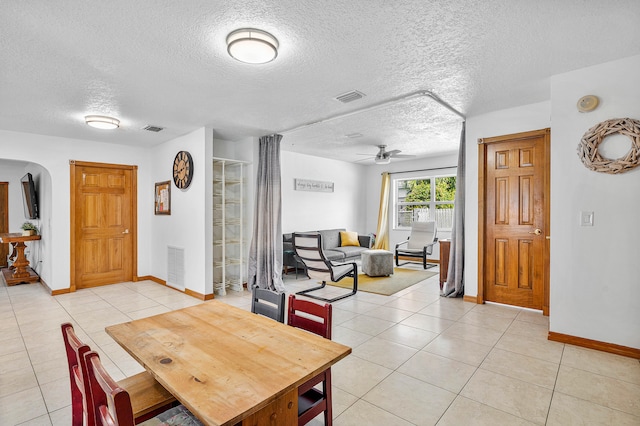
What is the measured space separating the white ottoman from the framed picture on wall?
373cm

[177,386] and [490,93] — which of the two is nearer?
[177,386]

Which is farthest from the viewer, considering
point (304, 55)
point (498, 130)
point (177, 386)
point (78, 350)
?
point (498, 130)

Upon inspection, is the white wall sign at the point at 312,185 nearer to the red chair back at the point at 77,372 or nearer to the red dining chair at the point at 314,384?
the red dining chair at the point at 314,384

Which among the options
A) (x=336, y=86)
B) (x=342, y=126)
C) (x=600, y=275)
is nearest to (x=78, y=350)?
(x=336, y=86)

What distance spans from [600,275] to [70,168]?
7.17m

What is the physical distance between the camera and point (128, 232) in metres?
5.97

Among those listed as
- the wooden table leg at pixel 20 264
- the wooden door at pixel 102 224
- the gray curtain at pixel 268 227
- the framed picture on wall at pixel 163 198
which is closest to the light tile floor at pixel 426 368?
the wooden door at pixel 102 224

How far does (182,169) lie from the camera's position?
515cm

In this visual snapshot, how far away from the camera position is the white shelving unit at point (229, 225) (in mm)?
5156

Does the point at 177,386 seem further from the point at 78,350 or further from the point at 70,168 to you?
the point at 70,168

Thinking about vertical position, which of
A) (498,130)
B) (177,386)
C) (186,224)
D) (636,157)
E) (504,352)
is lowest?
(504,352)

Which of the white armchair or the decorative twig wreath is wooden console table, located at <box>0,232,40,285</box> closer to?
the white armchair

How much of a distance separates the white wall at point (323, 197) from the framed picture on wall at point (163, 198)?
7.55 ft

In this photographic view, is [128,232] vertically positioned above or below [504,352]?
above
